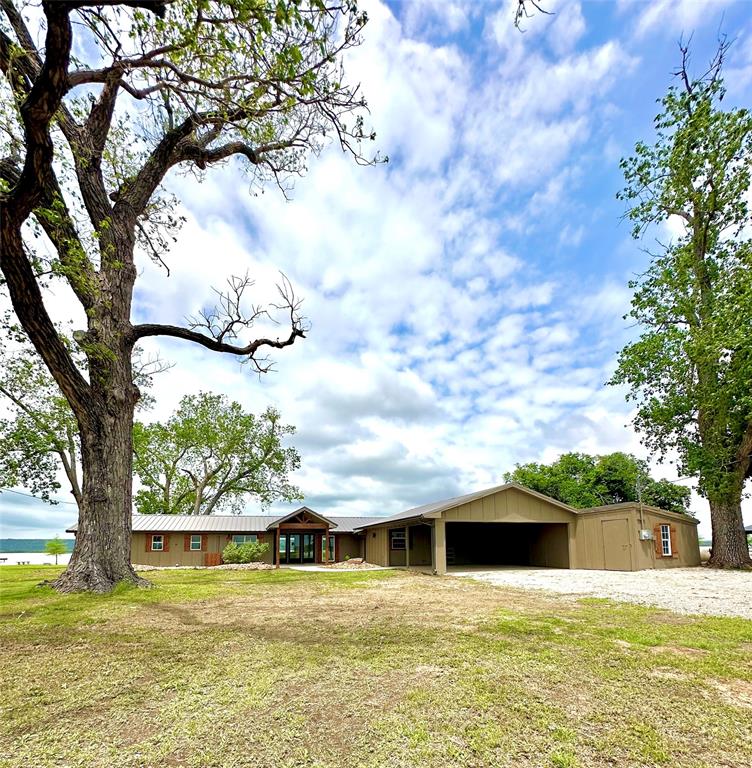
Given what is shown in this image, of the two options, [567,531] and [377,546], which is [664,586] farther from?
[377,546]

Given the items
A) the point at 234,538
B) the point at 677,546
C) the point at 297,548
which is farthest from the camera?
the point at 297,548

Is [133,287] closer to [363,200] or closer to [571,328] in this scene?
[363,200]

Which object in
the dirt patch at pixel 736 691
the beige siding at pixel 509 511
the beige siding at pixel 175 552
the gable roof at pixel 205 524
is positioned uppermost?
the beige siding at pixel 509 511

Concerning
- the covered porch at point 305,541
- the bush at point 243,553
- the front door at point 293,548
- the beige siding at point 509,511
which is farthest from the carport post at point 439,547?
the front door at point 293,548

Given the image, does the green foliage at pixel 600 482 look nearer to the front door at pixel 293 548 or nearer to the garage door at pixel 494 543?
the garage door at pixel 494 543

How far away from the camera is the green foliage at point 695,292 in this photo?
16.5 meters

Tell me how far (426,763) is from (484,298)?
13.0 metres

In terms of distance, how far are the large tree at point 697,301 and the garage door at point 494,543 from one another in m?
6.60

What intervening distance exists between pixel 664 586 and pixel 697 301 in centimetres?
1156

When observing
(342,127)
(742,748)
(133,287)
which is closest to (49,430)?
(133,287)

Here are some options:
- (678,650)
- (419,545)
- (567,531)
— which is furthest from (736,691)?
(419,545)

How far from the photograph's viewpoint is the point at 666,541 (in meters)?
17.7

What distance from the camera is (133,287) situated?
11734 millimetres

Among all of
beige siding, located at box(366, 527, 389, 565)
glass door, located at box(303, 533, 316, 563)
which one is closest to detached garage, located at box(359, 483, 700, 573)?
beige siding, located at box(366, 527, 389, 565)
